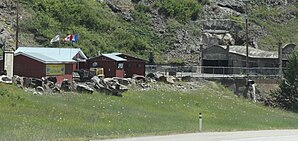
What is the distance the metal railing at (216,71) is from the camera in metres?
66.8

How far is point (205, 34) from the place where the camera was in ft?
291

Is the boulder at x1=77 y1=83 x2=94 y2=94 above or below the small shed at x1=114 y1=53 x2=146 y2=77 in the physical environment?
below

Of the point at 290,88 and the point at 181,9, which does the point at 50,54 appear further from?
the point at 181,9

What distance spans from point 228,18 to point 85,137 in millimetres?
76046

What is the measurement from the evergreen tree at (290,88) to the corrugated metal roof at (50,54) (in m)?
22.3

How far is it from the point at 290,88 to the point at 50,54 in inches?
995

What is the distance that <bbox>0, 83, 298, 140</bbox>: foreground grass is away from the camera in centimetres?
2343

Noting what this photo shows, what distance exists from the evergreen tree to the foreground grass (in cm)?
397

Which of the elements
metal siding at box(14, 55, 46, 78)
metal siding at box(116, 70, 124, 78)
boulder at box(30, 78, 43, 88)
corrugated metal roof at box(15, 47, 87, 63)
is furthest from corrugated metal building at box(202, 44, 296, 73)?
boulder at box(30, 78, 43, 88)

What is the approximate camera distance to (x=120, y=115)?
32375 millimetres

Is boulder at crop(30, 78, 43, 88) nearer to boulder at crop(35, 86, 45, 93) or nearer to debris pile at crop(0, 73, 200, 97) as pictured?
debris pile at crop(0, 73, 200, 97)

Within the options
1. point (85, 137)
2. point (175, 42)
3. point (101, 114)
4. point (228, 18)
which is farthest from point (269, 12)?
point (85, 137)

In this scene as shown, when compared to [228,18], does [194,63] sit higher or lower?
lower

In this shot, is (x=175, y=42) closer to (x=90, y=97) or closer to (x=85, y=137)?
(x=90, y=97)
